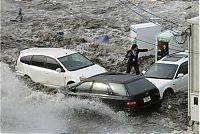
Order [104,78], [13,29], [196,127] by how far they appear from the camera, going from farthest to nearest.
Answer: [13,29]
[104,78]
[196,127]

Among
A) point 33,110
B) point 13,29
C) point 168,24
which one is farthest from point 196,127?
point 13,29

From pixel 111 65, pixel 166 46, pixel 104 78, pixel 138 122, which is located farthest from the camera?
pixel 111 65

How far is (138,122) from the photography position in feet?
48.2

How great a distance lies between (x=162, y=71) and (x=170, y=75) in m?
0.44

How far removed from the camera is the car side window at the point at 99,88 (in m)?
15.4

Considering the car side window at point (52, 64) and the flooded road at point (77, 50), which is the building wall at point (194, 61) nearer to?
the flooded road at point (77, 50)

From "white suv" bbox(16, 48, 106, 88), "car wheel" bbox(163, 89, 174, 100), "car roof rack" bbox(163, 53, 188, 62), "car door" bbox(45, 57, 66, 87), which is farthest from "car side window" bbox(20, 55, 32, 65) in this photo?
"car wheel" bbox(163, 89, 174, 100)

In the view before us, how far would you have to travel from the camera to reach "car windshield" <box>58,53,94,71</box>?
60.3ft

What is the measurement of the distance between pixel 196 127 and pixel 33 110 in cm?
526

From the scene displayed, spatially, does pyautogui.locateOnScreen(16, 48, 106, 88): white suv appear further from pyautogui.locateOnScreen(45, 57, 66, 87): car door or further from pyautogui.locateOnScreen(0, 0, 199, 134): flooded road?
pyautogui.locateOnScreen(0, 0, 199, 134): flooded road

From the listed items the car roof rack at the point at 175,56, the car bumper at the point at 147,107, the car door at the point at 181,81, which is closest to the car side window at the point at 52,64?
the car roof rack at the point at 175,56

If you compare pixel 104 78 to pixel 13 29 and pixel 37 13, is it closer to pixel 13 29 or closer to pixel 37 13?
pixel 13 29

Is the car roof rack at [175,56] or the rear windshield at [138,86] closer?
the rear windshield at [138,86]

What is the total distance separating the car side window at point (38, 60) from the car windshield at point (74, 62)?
30.7 inches
